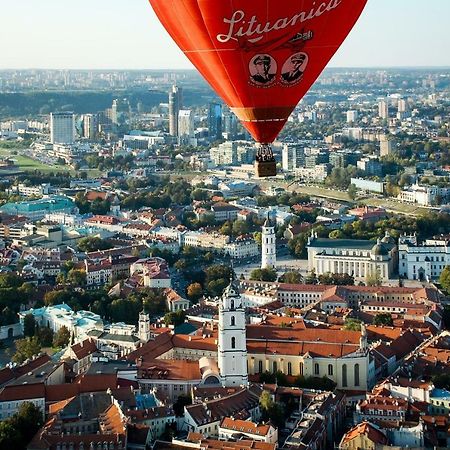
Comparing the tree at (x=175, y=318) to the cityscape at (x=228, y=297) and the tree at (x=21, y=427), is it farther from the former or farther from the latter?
the tree at (x=21, y=427)

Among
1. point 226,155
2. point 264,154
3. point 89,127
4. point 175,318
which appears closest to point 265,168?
point 264,154

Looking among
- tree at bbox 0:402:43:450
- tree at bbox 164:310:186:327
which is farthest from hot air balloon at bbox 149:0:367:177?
tree at bbox 164:310:186:327

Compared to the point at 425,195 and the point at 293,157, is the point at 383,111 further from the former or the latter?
the point at 425,195

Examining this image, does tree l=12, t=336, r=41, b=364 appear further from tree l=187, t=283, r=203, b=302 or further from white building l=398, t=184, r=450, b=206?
white building l=398, t=184, r=450, b=206

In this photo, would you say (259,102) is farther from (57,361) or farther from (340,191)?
(340,191)

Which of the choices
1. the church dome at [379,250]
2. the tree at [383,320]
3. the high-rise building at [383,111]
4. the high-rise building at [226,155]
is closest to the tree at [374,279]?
the church dome at [379,250]

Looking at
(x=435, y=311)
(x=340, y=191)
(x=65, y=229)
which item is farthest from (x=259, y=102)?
(x=340, y=191)
